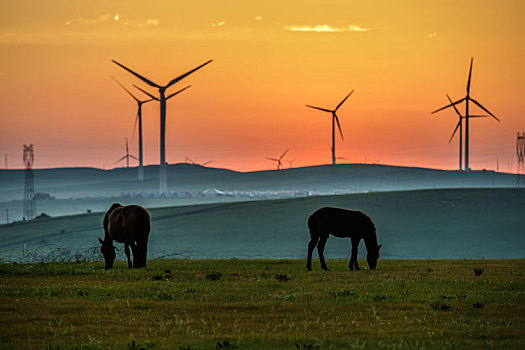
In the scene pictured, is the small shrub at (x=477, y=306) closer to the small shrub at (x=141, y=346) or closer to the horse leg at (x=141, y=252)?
the small shrub at (x=141, y=346)

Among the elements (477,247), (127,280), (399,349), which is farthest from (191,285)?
(477,247)

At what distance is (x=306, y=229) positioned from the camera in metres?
130

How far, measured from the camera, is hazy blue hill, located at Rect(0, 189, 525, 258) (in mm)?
113500

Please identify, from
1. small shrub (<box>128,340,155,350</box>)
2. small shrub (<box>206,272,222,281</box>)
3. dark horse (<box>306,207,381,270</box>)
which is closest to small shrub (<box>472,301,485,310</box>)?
small shrub (<box>128,340,155,350</box>)

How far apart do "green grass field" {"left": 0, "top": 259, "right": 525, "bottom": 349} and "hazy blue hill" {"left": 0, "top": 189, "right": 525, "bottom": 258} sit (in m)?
73.6

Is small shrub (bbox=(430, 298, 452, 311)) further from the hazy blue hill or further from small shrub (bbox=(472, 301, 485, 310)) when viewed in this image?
the hazy blue hill

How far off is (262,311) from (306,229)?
111 metres

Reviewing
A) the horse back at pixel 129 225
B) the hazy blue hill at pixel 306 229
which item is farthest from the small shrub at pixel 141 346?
the hazy blue hill at pixel 306 229

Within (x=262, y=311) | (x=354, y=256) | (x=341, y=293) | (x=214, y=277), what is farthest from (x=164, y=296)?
(x=354, y=256)

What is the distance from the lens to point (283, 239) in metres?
125

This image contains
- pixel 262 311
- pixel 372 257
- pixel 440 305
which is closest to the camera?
pixel 262 311

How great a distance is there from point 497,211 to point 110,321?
124 meters

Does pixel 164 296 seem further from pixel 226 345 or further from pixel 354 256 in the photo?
pixel 354 256

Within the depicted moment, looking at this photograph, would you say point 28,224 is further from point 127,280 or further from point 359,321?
point 359,321
